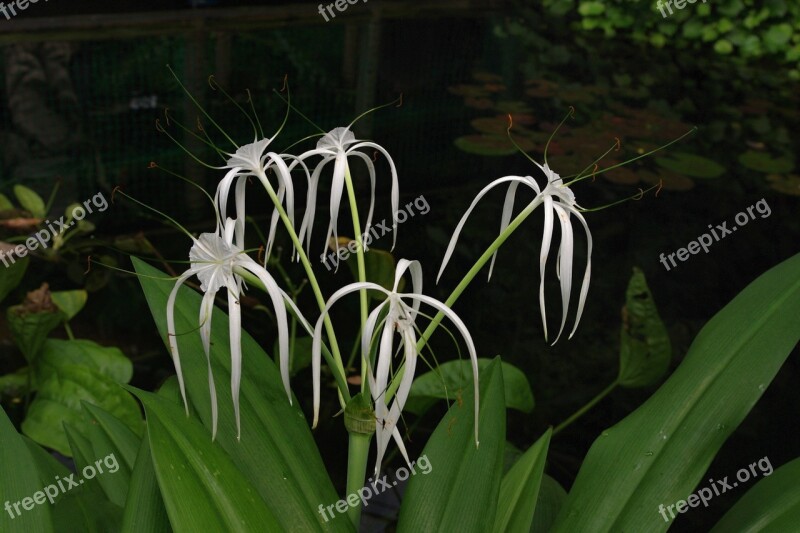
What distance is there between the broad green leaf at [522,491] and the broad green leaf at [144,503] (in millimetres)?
408

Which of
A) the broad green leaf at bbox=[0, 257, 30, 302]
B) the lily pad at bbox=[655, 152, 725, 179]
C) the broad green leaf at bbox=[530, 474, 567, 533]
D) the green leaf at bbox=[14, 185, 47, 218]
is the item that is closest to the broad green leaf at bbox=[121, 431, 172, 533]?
the broad green leaf at bbox=[530, 474, 567, 533]

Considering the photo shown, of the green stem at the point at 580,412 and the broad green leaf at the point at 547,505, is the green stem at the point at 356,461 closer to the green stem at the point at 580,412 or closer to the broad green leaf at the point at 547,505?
the broad green leaf at the point at 547,505

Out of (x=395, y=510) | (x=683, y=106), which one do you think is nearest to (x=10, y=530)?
(x=395, y=510)

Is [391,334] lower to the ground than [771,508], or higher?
higher

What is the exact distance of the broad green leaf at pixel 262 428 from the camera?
95 cm

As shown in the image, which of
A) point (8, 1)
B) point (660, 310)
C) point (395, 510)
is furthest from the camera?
point (8, 1)

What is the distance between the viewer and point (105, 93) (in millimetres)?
3830

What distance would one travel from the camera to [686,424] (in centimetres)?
A: 110

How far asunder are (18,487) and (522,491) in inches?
23.4

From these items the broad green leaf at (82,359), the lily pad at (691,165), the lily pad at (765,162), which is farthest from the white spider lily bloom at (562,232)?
the lily pad at (765,162)

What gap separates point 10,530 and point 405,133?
293 cm

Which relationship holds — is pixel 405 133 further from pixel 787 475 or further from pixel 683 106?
pixel 787 475

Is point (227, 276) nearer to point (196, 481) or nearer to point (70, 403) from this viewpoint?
point (196, 481)

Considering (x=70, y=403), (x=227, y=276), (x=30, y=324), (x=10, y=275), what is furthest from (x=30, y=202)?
(x=227, y=276)
